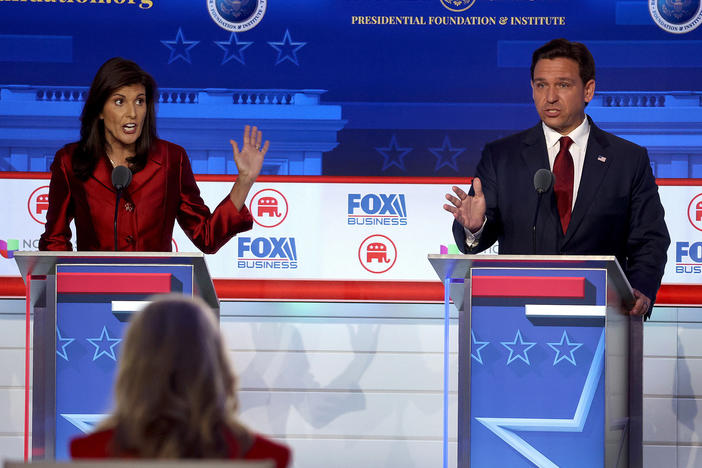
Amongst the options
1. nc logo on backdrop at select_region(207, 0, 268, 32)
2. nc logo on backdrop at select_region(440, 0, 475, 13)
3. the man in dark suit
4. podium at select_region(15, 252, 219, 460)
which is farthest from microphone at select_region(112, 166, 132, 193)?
nc logo on backdrop at select_region(440, 0, 475, 13)

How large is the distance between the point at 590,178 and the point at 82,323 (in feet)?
6.14

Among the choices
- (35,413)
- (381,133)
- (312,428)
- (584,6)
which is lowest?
(312,428)

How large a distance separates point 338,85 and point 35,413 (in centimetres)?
247

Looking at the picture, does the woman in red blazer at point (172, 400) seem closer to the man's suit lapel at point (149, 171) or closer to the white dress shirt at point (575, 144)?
the man's suit lapel at point (149, 171)

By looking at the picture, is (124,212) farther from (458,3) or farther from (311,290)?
(458,3)

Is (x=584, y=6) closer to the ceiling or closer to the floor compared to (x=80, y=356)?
closer to the ceiling

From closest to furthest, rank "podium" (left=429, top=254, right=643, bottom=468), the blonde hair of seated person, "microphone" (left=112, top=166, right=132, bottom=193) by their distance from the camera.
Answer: the blonde hair of seated person < "podium" (left=429, top=254, right=643, bottom=468) < "microphone" (left=112, top=166, right=132, bottom=193)

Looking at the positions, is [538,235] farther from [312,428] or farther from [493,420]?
[312,428]

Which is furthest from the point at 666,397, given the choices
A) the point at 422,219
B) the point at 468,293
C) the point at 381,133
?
the point at 468,293

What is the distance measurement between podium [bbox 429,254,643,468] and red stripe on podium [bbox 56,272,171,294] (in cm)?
85

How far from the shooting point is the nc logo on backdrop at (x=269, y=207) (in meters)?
4.86

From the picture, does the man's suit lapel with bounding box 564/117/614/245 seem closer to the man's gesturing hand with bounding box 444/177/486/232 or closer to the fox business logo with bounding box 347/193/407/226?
the man's gesturing hand with bounding box 444/177/486/232

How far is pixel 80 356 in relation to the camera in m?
3.02

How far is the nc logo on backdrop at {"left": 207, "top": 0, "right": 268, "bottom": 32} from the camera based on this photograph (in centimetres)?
491
